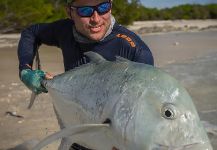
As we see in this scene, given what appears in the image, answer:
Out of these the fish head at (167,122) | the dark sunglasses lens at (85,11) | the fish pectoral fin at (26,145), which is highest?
the dark sunglasses lens at (85,11)

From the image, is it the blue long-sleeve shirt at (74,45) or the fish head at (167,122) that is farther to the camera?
the blue long-sleeve shirt at (74,45)

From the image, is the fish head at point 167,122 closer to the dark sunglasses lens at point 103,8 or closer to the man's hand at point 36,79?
the dark sunglasses lens at point 103,8

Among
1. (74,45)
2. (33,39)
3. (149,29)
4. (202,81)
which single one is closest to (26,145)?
(33,39)

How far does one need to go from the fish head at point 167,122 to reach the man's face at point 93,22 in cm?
103

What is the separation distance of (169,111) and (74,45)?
155 cm

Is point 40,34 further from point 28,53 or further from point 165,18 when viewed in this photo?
point 165,18

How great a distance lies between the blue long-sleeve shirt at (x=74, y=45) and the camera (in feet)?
10.8

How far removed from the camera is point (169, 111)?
223cm

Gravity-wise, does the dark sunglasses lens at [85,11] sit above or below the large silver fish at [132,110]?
above

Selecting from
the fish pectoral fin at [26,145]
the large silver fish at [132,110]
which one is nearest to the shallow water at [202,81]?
the fish pectoral fin at [26,145]

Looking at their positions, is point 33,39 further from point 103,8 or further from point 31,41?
point 103,8

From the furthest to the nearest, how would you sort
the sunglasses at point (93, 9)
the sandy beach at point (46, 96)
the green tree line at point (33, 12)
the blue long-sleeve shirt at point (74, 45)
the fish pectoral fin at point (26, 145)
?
the green tree line at point (33, 12) → the sandy beach at point (46, 96) → the fish pectoral fin at point (26, 145) → the blue long-sleeve shirt at point (74, 45) → the sunglasses at point (93, 9)

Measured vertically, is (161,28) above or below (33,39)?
below

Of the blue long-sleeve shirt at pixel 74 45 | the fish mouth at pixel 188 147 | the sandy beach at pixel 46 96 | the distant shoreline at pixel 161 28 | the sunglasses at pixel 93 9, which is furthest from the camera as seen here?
the distant shoreline at pixel 161 28
